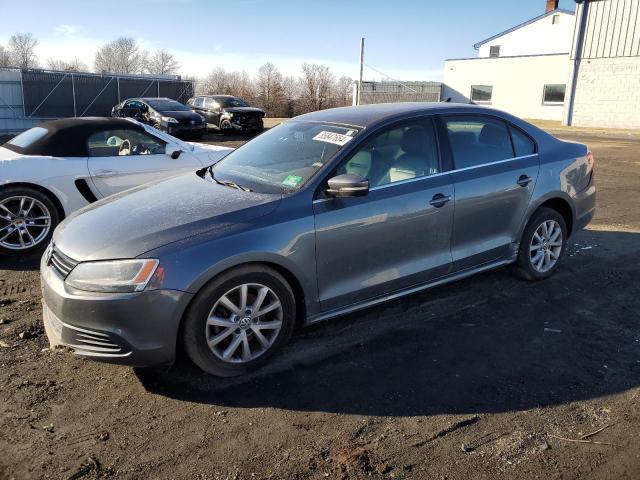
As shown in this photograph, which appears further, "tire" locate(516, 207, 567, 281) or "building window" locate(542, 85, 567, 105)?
"building window" locate(542, 85, 567, 105)

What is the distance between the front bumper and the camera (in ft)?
10.4

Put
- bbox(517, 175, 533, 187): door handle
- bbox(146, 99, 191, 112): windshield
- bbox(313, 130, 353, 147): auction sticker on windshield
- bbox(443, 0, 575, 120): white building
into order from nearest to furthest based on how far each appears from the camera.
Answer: bbox(313, 130, 353, 147): auction sticker on windshield → bbox(517, 175, 533, 187): door handle → bbox(146, 99, 191, 112): windshield → bbox(443, 0, 575, 120): white building

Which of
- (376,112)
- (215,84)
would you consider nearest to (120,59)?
(215,84)

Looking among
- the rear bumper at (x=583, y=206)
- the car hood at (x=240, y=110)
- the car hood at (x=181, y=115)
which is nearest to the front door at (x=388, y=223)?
the rear bumper at (x=583, y=206)

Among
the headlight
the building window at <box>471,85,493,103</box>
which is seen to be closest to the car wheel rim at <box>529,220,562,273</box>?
the headlight

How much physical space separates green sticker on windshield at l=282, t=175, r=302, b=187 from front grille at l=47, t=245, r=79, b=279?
1.48 metres

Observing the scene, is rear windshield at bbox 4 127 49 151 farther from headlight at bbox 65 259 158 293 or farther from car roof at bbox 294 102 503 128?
headlight at bbox 65 259 158 293

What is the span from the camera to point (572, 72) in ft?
96.0

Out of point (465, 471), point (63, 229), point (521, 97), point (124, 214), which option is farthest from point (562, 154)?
point (521, 97)

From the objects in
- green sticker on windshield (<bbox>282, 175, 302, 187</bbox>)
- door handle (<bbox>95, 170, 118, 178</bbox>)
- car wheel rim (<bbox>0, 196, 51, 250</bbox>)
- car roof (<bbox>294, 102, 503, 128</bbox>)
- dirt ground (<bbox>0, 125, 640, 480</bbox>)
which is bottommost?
dirt ground (<bbox>0, 125, 640, 480</bbox>)

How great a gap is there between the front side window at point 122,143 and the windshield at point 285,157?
2.54m

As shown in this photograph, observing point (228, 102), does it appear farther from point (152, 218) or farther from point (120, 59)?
point (120, 59)

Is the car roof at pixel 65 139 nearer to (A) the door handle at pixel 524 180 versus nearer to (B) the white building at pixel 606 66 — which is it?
(A) the door handle at pixel 524 180

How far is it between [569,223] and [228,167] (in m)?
3.33
